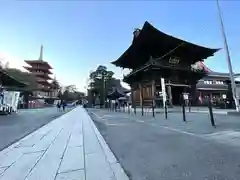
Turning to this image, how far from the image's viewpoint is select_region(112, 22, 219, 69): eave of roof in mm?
21531

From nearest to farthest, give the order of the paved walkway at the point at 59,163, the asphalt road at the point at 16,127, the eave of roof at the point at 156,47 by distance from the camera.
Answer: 1. the paved walkway at the point at 59,163
2. the asphalt road at the point at 16,127
3. the eave of roof at the point at 156,47

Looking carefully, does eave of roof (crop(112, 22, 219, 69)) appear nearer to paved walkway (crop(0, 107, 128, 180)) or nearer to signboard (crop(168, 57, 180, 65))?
signboard (crop(168, 57, 180, 65))

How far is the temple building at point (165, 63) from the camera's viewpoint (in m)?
22.0

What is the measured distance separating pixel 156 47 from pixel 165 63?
2.35 meters

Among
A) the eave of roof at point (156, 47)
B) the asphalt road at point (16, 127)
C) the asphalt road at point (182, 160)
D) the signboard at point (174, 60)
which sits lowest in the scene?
the asphalt road at point (182, 160)

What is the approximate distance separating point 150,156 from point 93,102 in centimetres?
6776

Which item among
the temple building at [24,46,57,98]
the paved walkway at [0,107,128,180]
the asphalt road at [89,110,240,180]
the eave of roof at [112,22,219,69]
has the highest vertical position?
the temple building at [24,46,57,98]

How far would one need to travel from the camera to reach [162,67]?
22.0 meters

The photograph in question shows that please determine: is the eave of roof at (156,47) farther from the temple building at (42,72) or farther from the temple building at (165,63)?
the temple building at (42,72)

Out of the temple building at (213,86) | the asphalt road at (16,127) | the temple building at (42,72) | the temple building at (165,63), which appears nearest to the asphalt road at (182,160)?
the asphalt road at (16,127)

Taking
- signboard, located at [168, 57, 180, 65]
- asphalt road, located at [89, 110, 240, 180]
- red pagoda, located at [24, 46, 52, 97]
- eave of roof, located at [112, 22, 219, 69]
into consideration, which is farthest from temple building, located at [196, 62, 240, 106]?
red pagoda, located at [24, 46, 52, 97]

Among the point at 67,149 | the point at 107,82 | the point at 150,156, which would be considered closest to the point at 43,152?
the point at 67,149

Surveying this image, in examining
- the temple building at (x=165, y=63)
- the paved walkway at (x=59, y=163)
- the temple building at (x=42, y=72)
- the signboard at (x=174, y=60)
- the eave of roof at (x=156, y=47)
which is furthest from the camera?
the temple building at (x=42, y=72)

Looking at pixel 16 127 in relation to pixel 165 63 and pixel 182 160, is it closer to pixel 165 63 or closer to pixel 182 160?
pixel 182 160
